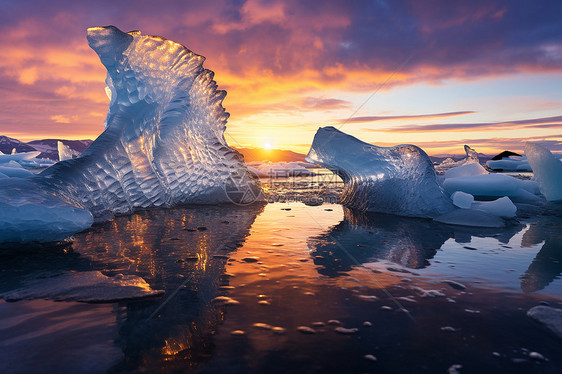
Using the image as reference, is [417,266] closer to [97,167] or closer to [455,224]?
[455,224]

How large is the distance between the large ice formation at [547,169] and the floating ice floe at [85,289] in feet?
26.8

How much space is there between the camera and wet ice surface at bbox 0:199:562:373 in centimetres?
139

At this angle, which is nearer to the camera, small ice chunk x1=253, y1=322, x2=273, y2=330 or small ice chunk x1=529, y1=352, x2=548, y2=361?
small ice chunk x1=529, y1=352, x2=548, y2=361

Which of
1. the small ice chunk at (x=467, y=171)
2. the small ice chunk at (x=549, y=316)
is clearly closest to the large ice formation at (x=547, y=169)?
the small ice chunk at (x=467, y=171)

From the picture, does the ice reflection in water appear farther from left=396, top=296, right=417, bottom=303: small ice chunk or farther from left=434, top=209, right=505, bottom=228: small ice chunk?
left=396, top=296, right=417, bottom=303: small ice chunk

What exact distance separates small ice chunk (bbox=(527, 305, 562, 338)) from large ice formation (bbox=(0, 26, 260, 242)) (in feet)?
12.6

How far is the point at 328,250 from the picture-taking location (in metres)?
3.17

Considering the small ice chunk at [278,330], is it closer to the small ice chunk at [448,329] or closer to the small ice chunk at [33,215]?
the small ice chunk at [448,329]

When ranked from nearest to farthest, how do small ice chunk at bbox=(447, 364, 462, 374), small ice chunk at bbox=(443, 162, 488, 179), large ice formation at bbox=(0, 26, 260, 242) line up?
small ice chunk at bbox=(447, 364, 462, 374), large ice formation at bbox=(0, 26, 260, 242), small ice chunk at bbox=(443, 162, 488, 179)

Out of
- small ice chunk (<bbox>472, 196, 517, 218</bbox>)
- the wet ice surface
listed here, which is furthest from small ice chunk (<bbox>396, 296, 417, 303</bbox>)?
small ice chunk (<bbox>472, 196, 517, 218</bbox>)

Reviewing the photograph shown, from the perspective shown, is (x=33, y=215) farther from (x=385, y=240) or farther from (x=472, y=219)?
(x=472, y=219)

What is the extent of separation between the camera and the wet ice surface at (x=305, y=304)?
1.39 meters

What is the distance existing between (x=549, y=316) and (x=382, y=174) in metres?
4.32

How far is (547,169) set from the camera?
23.7 ft
